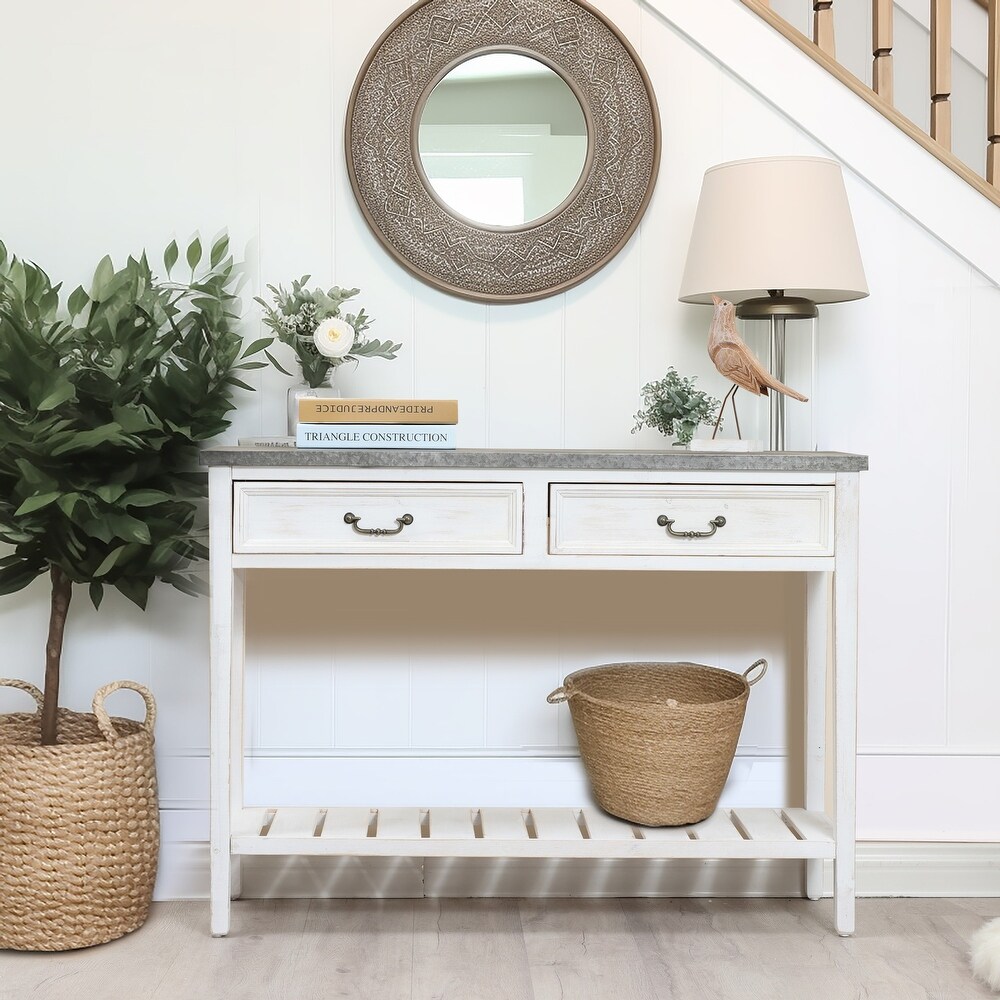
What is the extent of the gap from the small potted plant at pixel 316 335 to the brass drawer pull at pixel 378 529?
27 cm

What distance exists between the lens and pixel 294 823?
1.87 m

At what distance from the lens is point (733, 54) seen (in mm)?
2113

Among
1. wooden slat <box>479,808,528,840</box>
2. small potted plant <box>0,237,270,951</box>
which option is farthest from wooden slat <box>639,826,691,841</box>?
small potted plant <box>0,237,270,951</box>

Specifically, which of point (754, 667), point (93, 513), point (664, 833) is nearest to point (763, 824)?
point (664, 833)

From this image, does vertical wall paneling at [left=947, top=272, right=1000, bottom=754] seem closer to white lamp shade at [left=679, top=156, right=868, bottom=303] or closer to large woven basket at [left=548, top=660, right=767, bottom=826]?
white lamp shade at [left=679, top=156, right=868, bottom=303]

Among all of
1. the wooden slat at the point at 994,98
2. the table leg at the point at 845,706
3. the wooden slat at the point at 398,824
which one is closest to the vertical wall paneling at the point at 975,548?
the wooden slat at the point at 994,98

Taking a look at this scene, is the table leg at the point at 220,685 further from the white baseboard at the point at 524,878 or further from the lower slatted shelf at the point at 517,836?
the white baseboard at the point at 524,878

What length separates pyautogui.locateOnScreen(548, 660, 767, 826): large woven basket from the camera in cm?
186

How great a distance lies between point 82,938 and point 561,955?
830 millimetres

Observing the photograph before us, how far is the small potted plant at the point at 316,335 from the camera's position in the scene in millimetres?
1890

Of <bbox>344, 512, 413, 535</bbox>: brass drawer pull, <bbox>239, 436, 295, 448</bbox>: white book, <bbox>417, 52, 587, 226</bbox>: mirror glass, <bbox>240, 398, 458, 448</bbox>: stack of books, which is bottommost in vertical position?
<bbox>344, 512, 413, 535</bbox>: brass drawer pull

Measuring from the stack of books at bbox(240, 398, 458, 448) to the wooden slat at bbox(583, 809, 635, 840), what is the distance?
28.8 inches

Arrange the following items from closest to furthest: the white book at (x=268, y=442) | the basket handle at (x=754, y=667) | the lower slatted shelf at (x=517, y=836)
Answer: the lower slatted shelf at (x=517, y=836), the white book at (x=268, y=442), the basket handle at (x=754, y=667)

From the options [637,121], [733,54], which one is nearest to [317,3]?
[637,121]
